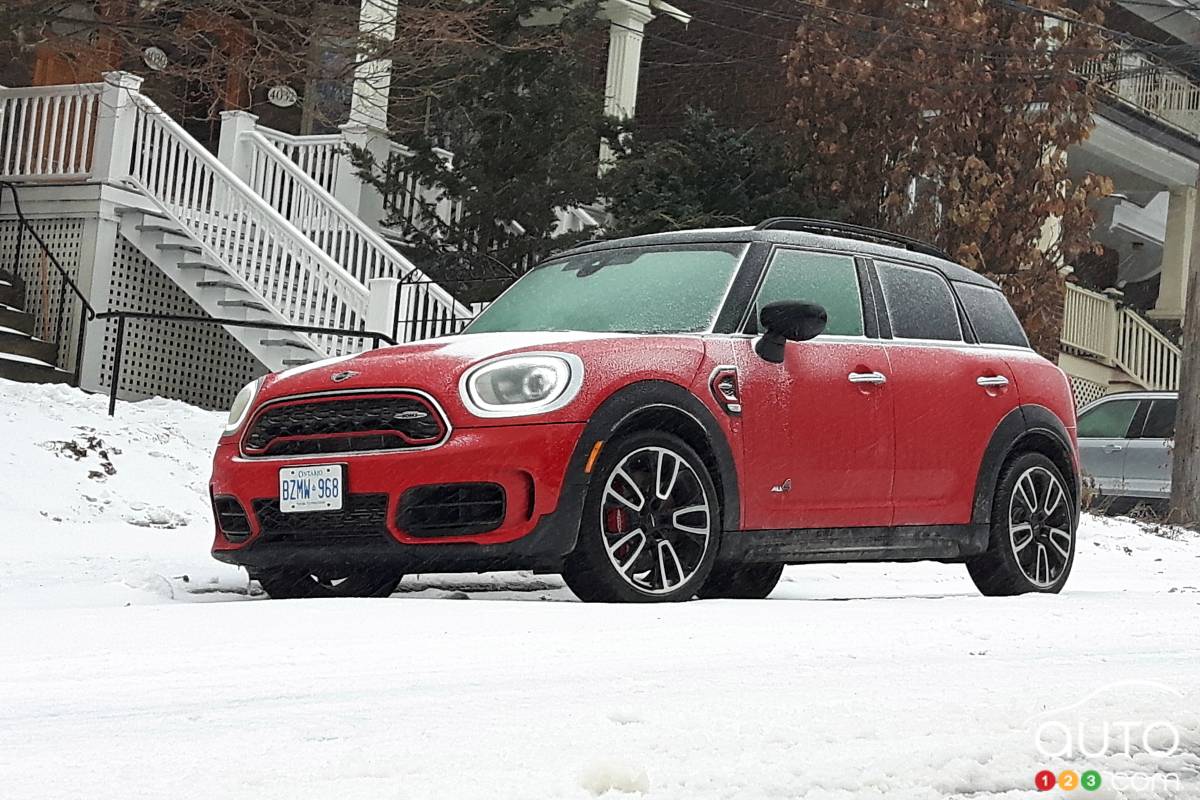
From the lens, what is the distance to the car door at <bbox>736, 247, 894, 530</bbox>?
26.3ft

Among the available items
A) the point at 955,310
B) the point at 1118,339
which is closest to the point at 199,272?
the point at 955,310

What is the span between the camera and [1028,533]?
31.0 feet

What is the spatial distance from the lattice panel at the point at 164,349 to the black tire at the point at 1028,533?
11.4m

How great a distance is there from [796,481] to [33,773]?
15.3ft

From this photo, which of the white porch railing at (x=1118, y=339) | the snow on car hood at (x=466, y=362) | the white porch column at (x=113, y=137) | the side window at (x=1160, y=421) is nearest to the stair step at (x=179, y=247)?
the white porch column at (x=113, y=137)

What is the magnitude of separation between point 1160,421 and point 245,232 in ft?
33.4

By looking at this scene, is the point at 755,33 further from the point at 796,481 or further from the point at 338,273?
the point at 796,481

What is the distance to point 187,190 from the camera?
18.8 metres

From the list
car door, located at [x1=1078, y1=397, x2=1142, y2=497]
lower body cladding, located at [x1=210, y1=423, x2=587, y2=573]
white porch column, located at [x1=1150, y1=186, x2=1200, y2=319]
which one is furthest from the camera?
white porch column, located at [x1=1150, y1=186, x2=1200, y2=319]

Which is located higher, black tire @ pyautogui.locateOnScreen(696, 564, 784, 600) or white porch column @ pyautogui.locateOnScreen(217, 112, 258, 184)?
white porch column @ pyautogui.locateOnScreen(217, 112, 258, 184)

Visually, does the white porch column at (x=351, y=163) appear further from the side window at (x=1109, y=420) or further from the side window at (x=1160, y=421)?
the side window at (x=1160, y=421)

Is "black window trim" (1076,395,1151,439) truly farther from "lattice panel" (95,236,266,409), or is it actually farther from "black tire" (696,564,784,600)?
"black tire" (696,564,784,600)

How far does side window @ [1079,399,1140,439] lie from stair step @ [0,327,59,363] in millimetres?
11104

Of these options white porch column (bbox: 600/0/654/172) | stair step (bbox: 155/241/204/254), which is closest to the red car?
stair step (bbox: 155/241/204/254)
